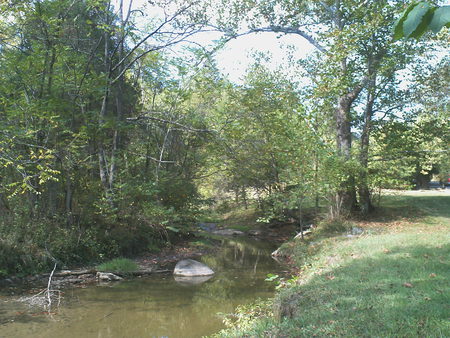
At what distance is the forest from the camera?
417 inches

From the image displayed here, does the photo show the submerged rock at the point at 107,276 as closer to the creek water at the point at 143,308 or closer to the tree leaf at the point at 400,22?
the creek water at the point at 143,308

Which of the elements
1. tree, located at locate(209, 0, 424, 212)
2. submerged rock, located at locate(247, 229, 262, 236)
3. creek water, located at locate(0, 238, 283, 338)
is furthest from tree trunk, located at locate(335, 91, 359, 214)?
submerged rock, located at locate(247, 229, 262, 236)

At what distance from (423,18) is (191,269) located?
34.8 feet

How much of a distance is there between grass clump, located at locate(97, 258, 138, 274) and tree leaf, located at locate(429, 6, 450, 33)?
1071 centimetres

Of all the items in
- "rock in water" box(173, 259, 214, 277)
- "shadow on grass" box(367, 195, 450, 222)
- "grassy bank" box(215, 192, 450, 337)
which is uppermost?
"grassy bank" box(215, 192, 450, 337)

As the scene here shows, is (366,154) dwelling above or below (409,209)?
above

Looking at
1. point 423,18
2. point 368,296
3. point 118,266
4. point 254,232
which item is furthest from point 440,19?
point 254,232

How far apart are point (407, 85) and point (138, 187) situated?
1372 cm

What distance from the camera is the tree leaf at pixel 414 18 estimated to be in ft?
5.67

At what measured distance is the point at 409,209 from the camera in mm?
17453

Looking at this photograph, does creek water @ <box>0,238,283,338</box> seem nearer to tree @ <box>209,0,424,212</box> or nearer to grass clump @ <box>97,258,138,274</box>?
grass clump @ <box>97,258,138,274</box>

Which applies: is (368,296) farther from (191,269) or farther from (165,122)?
(165,122)

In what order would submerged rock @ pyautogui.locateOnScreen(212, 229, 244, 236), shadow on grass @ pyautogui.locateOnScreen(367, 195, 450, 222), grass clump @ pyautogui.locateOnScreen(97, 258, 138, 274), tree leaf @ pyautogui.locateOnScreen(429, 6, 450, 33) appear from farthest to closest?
submerged rock @ pyautogui.locateOnScreen(212, 229, 244, 236) < shadow on grass @ pyautogui.locateOnScreen(367, 195, 450, 222) < grass clump @ pyautogui.locateOnScreen(97, 258, 138, 274) < tree leaf @ pyautogui.locateOnScreen(429, 6, 450, 33)

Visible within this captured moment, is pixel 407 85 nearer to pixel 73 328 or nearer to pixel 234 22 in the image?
pixel 234 22
